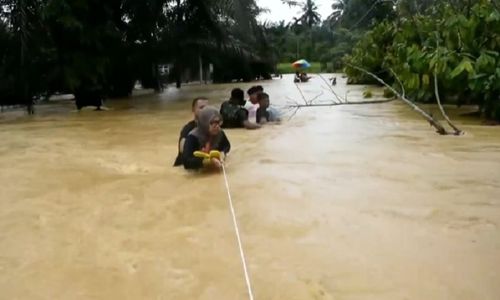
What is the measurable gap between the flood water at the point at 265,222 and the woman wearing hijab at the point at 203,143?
0.14 m

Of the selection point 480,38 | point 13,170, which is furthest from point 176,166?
point 480,38

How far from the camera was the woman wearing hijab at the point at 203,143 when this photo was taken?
5.43 meters

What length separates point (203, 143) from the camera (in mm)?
5605

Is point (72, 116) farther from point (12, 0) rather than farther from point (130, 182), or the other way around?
point (130, 182)

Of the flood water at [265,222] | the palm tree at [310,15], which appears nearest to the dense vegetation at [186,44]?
the flood water at [265,222]

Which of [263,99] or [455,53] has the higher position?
[455,53]

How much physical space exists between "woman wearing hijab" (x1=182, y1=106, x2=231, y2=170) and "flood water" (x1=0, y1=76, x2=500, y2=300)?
0.47 ft

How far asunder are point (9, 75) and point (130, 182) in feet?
30.2

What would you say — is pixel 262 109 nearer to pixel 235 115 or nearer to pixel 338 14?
pixel 235 115

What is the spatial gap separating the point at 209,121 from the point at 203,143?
263 mm

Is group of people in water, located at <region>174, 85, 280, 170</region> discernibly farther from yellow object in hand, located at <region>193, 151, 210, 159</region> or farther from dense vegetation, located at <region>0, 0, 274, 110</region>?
dense vegetation, located at <region>0, 0, 274, 110</region>

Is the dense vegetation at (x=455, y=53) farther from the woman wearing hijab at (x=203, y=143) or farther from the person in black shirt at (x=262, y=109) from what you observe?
the woman wearing hijab at (x=203, y=143)

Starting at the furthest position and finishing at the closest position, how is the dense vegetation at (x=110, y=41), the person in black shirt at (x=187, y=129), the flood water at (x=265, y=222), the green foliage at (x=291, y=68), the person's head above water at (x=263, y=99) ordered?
the green foliage at (x=291, y=68)
the dense vegetation at (x=110, y=41)
the person's head above water at (x=263, y=99)
the person in black shirt at (x=187, y=129)
the flood water at (x=265, y=222)

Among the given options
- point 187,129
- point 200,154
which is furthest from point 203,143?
point 187,129
